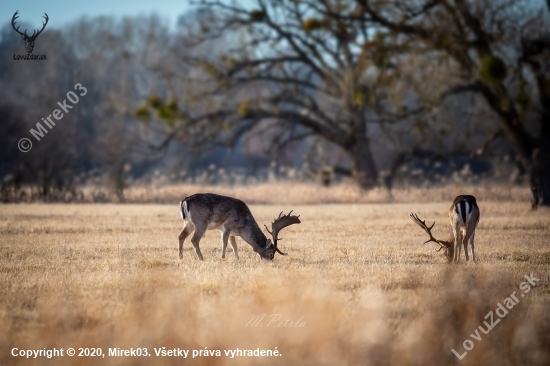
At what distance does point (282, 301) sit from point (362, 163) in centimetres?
2541

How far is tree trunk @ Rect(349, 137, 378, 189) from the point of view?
32.0 meters

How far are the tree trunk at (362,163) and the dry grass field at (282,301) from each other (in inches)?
706

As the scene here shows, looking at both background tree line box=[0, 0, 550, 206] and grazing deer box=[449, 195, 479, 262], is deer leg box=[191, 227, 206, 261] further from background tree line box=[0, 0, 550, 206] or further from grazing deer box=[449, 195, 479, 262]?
background tree line box=[0, 0, 550, 206]

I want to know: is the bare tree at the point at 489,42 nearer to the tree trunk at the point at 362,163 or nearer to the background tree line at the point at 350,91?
the background tree line at the point at 350,91

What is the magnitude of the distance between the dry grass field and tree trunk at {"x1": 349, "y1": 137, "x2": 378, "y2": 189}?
17.9 meters

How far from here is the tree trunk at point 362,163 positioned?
3200 centimetres

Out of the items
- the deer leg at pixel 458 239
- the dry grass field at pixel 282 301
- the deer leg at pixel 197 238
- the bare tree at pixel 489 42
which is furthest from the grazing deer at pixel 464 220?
the bare tree at pixel 489 42

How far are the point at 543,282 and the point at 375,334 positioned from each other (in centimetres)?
417

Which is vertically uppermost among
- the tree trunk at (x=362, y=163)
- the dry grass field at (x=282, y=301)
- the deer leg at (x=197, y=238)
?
the tree trunk at (x=362, y=163)

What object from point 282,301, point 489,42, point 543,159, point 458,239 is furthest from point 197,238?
point 543,159

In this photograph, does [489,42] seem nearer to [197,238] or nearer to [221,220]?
[221,220]

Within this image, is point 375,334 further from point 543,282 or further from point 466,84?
point 466,84

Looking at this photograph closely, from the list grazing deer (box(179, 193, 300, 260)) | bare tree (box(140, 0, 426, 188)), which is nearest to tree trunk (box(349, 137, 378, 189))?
bare tree (box(140, 0, 426, 188))

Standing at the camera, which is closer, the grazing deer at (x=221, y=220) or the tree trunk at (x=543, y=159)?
the grazing deer at (x=221, y=220)
